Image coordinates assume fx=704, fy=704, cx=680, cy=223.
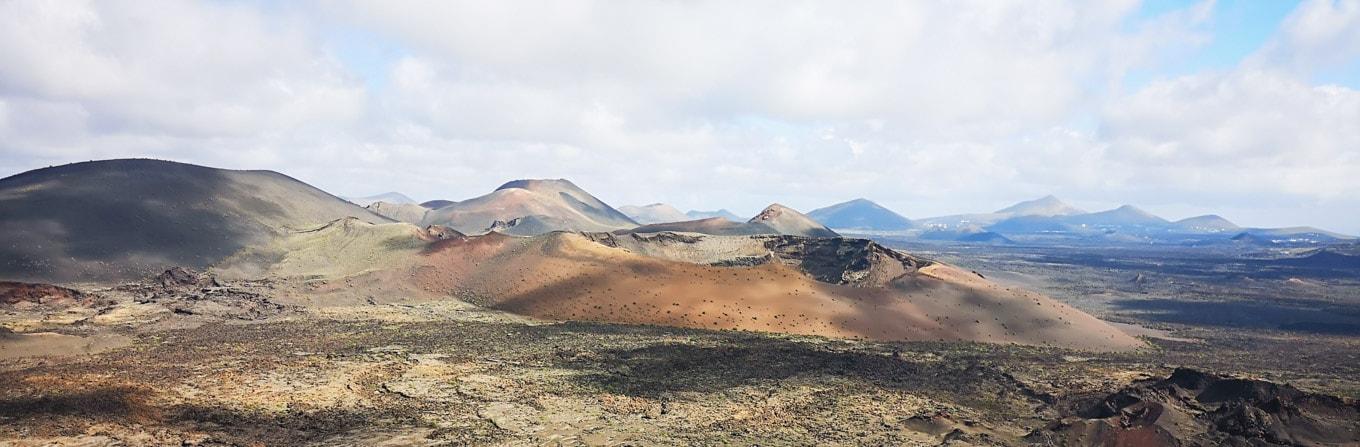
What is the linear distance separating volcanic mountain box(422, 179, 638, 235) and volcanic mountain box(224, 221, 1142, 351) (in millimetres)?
73552

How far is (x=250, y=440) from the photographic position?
1947cm

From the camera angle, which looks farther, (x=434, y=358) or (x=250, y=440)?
(x=434, y=358)

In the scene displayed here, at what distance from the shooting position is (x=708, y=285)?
51906mm

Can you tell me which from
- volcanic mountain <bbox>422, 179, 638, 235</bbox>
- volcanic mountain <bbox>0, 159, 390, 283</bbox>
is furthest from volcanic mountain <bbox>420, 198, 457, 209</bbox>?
volcanic mountain <bbox>0, 159, 390, 283</bbox>

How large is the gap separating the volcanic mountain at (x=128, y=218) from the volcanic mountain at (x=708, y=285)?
6.12 metres

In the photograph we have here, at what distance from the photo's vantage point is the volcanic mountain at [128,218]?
54.8 metres

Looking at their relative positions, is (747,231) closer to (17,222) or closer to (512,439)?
(17,222)

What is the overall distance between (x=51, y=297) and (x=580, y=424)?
41.0 m

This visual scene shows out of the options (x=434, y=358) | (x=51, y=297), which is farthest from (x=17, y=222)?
(x=434, y=358)

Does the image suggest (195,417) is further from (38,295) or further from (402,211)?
(402,211)

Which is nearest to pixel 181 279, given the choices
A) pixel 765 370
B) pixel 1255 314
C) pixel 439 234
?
pixel 439 234

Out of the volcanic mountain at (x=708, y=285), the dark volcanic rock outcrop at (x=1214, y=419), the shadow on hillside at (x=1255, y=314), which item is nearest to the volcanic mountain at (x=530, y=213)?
the volcanic mountain at (x=708, y=285)

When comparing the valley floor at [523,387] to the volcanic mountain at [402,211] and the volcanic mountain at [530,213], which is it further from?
the volcanic mountain at [402,211]

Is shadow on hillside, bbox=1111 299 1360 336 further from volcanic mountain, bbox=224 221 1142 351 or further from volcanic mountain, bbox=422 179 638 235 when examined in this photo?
volcanic mountain, bbox=422 179 638 235
